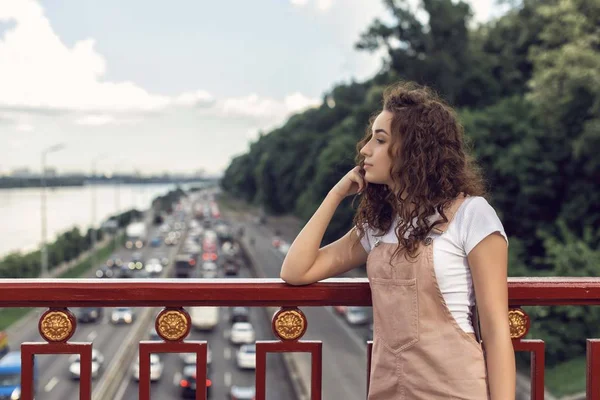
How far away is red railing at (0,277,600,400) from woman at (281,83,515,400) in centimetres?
31

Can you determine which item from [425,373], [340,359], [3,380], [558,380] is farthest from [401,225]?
[340,359]

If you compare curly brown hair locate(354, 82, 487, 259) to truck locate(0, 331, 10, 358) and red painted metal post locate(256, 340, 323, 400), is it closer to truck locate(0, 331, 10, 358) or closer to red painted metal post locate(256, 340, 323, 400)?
red painted metal post locate(256, 340, 323, 400)

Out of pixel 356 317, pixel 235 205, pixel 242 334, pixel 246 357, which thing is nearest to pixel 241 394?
pixel 246 357

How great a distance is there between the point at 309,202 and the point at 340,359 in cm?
2093

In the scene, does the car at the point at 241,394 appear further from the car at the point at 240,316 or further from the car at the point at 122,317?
the car at the point at 122,317

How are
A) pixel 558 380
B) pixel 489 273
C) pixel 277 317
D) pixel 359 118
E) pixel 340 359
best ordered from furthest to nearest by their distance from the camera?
pixel 359 118 → pixel 340 359 → pixel 558 380 → pixel 277 317 → pixel 489 273

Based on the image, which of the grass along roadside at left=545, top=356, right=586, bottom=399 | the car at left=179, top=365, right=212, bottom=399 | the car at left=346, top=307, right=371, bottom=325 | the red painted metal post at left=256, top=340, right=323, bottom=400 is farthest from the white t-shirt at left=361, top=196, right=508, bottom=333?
the car at left=346, top=307, right=371, bottom=325

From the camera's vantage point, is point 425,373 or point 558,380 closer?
point 425,373

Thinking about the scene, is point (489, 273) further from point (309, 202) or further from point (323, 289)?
point (309, 202)

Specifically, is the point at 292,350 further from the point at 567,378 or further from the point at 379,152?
the point at 567,378

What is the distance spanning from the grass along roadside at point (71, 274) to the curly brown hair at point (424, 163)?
12.4 meters

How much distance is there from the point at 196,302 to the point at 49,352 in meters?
0.52

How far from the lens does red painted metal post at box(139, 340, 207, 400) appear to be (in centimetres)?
239

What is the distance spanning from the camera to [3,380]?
7.66 meters
